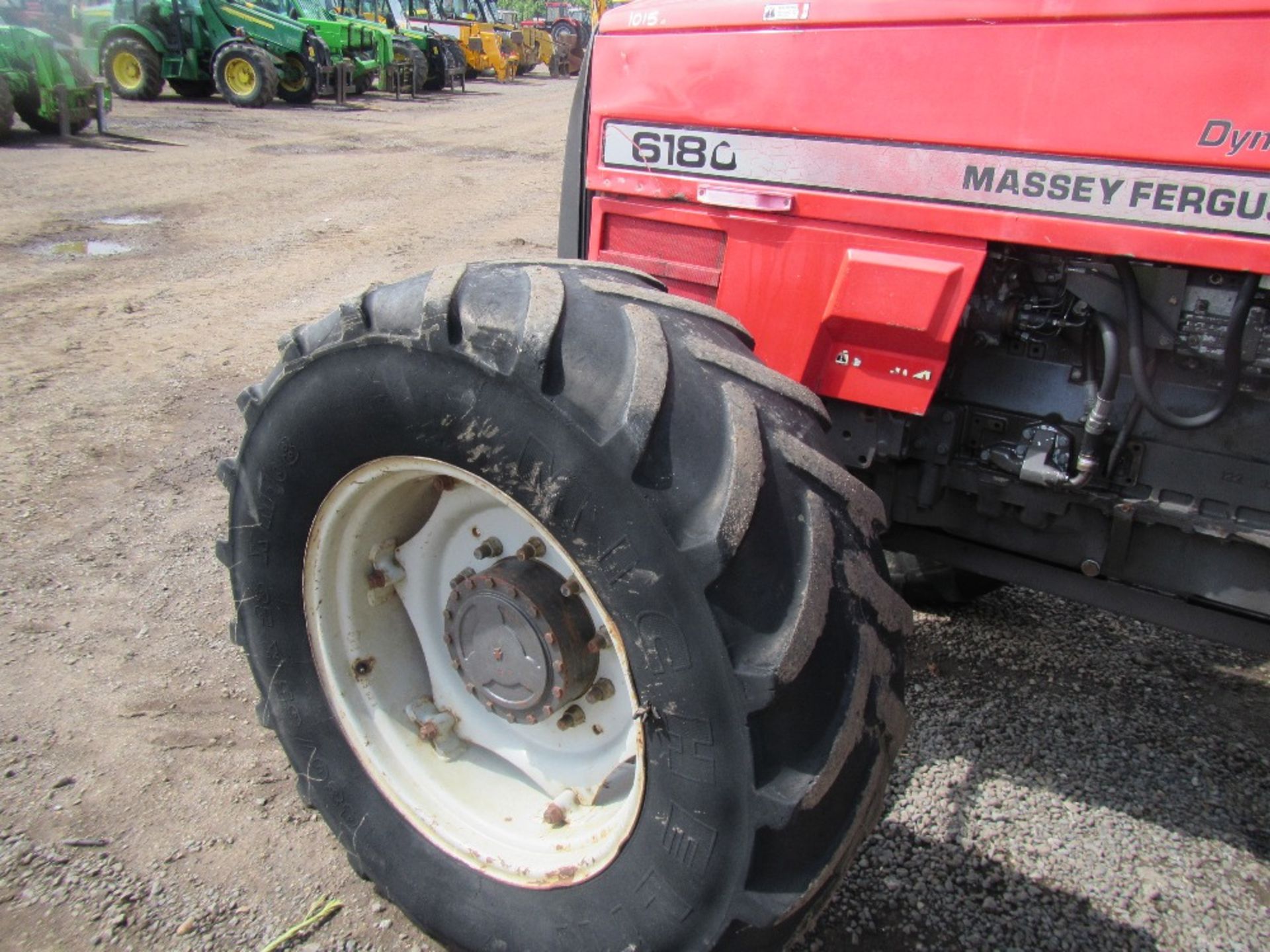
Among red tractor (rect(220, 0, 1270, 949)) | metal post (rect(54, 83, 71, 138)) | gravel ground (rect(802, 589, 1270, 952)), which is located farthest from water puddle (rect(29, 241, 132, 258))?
gravel ground (rect(802, 589, 1270, 952))

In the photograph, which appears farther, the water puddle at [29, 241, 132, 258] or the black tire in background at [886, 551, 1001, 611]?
the water puddle at [29, 241, 132, 258]

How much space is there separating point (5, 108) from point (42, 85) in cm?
71

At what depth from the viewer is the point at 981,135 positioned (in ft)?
5.99

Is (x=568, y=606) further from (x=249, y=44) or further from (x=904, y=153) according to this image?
(x=249, y=44)

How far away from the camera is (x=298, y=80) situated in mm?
18734

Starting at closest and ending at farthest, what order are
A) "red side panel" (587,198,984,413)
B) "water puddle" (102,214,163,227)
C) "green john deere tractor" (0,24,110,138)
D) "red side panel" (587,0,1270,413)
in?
1. "red side panel" (587,0,1270,413)
2. "red side panel" (587,198,984,413)
3. "water puddle" (102,214,163,227)
4. "green john deere tractor" (0,24,110,138)

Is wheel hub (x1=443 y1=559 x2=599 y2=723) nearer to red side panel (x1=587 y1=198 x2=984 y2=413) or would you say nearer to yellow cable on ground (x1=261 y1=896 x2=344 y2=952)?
yellow cable on ground (x1=261 y1=896 x2=344 y2=952)

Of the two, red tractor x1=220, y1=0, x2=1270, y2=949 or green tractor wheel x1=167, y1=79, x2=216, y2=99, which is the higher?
red tractor x1=220, y1=0, x2=1270, y2=949

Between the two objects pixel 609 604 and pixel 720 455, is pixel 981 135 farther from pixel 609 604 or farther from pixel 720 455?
pixel 609 604

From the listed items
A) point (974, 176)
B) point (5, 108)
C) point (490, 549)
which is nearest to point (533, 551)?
point (490, 549)

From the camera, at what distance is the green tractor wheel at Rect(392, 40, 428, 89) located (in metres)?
21.8

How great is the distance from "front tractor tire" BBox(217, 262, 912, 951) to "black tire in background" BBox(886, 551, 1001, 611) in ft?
4.43

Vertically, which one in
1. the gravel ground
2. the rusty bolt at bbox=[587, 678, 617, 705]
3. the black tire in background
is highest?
the rusty bolt at bbox=[587, 678, 617, 705]

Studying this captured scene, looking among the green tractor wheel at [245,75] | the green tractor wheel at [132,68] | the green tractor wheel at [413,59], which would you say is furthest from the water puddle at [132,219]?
the green tractor wheel at [413,59]
